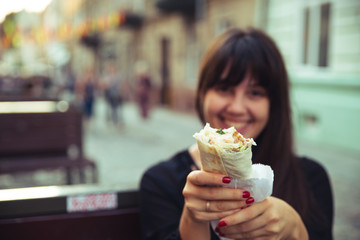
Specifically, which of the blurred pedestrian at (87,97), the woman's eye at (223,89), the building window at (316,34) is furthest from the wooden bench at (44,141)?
the blurred pedestrian at (87,97)

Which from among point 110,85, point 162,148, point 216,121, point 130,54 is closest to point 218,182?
point 216,121

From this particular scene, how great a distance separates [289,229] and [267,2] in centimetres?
1059

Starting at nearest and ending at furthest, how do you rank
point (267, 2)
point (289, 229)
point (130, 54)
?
1. point (289, 229)
2. point (267, 2)
3. point (130, 54)

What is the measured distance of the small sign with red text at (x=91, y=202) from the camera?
180 cm

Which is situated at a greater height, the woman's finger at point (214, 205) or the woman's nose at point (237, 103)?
the woman's nose at point (237, 103)

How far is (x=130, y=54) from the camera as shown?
23844mm

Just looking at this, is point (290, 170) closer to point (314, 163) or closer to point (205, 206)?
point (314, 163)

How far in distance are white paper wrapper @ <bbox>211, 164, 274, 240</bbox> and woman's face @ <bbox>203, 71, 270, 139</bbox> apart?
46 centimetres

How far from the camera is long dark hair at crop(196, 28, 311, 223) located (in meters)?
1.70

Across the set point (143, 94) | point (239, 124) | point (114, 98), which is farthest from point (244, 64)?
point (143, 94)

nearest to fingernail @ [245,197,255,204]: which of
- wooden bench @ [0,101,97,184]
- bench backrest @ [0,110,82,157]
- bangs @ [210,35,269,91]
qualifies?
bangs @ [210,35,269,91]

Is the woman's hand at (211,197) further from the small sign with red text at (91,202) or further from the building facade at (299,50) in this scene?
the building facade at (299,50)

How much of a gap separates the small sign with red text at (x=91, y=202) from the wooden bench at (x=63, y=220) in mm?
16

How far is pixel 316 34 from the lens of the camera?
31.4ft
